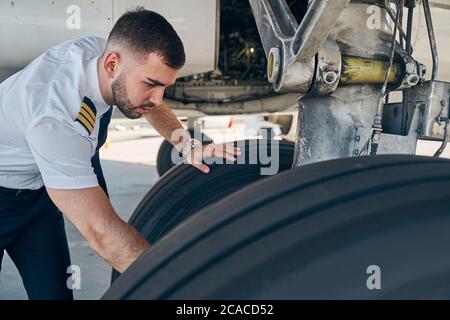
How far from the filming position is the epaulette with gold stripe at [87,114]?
98 cm

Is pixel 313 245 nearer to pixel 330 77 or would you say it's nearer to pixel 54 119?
pixel 330 77

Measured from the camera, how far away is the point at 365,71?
94cm

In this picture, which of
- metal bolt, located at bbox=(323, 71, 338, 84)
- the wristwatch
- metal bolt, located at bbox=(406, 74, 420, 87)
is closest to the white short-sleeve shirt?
the wristwatch

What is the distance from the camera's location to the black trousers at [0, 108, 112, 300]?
3.99ft

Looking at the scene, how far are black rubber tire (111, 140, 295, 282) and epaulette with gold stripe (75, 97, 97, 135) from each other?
1.53 ft

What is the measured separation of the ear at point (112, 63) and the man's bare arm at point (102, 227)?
0.75 feet

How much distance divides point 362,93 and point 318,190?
39 centimetres

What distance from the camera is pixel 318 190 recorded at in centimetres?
65

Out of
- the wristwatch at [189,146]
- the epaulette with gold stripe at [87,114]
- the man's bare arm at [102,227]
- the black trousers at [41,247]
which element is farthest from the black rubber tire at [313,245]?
the wristwatch at [189,146]
